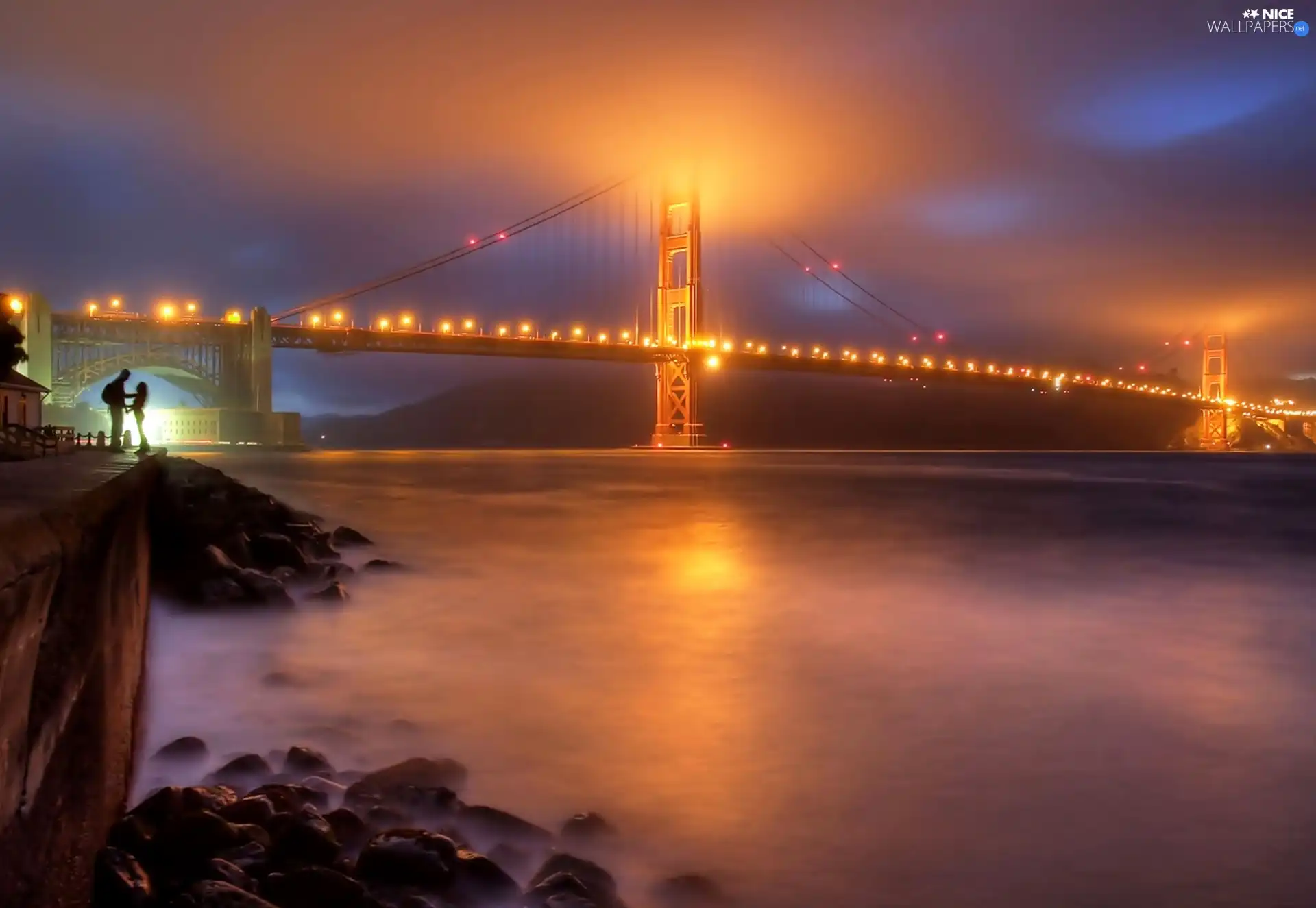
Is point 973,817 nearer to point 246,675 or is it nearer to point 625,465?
point 246,675

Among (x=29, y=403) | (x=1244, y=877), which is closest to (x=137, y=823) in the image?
(x=1244, y=877)

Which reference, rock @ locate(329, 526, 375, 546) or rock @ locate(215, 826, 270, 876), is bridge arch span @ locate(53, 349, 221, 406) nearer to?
rock @ locate(329, 526, 375, 546)

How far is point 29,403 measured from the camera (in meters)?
17.0

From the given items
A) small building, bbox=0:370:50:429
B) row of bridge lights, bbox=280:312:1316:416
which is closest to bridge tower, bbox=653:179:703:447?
row of bridge lights, bbox=280:312:1316:416

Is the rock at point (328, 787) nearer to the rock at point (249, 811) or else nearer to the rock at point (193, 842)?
the rock at point (249, 811)

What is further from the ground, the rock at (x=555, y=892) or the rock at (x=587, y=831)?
the rock at (x=555, y=892)

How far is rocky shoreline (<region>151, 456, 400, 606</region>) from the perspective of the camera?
516 centimetres

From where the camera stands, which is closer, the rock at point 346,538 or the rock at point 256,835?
the rock at point 256,835

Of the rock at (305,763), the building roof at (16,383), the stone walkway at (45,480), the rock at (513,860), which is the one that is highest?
the building roof at (16,383)

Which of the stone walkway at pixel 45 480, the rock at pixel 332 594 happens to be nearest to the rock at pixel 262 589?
the rock at pixel 332 594

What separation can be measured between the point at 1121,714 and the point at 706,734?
158cm

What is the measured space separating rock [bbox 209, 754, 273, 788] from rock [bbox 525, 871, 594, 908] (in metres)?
1.06

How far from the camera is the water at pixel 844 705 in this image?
2312 millimetres

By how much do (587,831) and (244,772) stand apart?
40.1 inches
